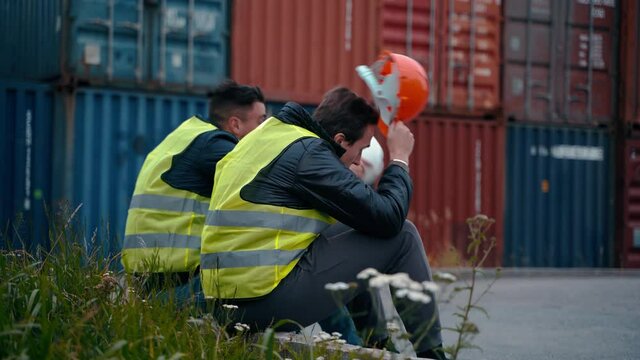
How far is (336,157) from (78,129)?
7025mm

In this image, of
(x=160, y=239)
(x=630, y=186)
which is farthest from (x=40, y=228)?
(x=630, y=186)

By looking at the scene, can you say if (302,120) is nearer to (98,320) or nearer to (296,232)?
(296,232)

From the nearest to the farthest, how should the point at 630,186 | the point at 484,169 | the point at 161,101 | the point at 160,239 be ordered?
the point at 160,239 → the point at 161,101 → the point at 484,169 → the point at 630,186

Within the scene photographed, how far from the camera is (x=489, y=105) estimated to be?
13.2 m

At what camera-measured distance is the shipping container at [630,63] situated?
1420cm

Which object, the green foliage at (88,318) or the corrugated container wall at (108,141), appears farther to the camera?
the corrugated container wall at (108,141)

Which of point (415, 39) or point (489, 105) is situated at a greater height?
point (415, 39)

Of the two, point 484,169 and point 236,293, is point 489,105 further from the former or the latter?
point 236,293

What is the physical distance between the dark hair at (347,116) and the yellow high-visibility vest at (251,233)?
32cm

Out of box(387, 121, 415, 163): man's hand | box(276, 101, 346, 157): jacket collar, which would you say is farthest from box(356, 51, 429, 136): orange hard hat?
box(276, 101, 346, 157): jacket collar

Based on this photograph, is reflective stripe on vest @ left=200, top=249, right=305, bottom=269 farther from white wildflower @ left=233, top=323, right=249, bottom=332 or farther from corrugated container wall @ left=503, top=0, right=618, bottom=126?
corrugated container wall @ left=503, top=0, right=618, bottom=126

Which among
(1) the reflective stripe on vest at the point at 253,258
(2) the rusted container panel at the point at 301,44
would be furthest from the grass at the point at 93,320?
(2) the rusted container panel at the point at 301,44

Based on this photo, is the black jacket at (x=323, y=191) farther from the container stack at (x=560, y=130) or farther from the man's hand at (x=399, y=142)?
the container stack at (x=560, y=130)

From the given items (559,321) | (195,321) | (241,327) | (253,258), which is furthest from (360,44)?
(195,321)
